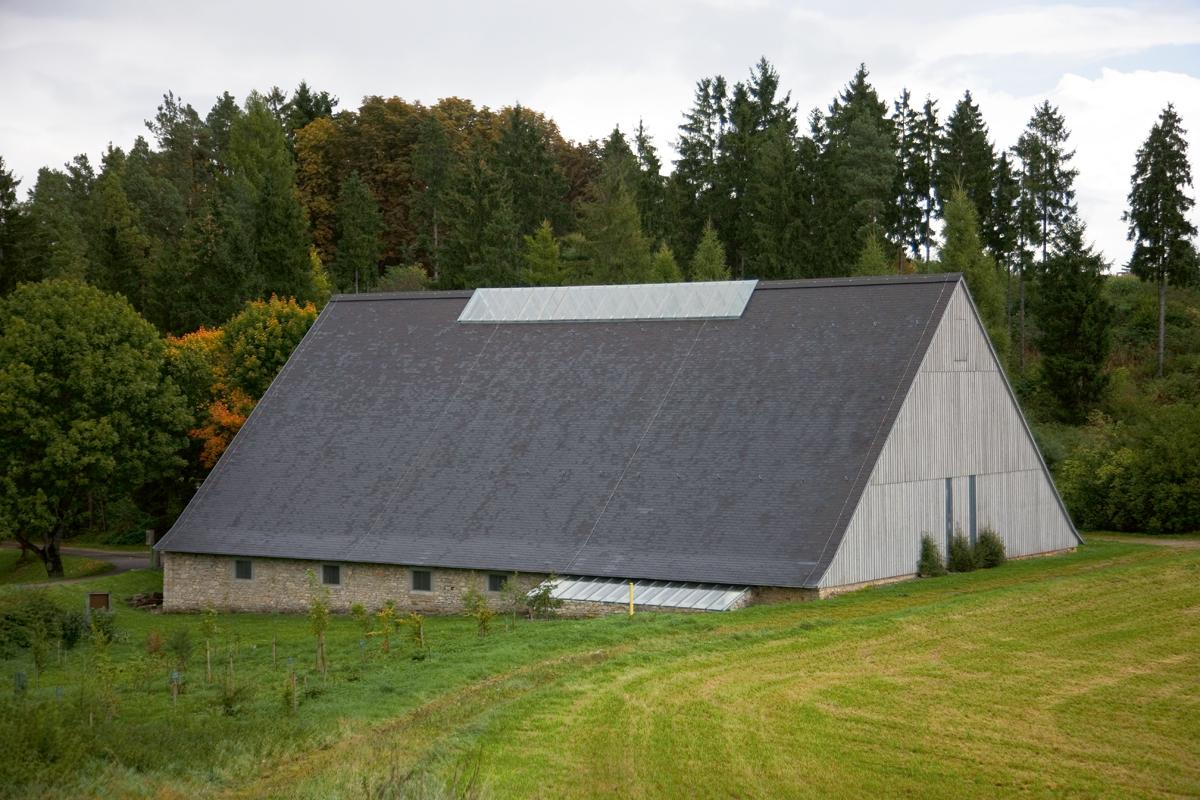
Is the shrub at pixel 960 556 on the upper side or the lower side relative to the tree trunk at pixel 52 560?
upper

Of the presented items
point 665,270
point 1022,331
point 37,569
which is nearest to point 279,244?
point 665,270

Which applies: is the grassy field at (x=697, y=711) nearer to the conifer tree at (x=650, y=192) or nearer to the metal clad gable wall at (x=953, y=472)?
the metal clad gable wall at (x=953, y=472)

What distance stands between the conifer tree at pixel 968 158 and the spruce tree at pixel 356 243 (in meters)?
35.0

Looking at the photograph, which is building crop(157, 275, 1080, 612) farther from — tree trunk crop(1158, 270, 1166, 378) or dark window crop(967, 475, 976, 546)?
tree trunk crop(1158, 270, 1166, 378)

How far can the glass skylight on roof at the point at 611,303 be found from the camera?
41812 mm

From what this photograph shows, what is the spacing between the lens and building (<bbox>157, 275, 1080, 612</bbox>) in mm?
34344

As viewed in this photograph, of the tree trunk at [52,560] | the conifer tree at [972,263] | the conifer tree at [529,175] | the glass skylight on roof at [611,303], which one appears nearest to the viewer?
the glass skylight on roof at [611,303]

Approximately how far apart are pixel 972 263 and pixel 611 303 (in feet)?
67.9

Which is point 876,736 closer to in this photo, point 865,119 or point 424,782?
point 424,782

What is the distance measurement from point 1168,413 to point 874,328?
14211mm

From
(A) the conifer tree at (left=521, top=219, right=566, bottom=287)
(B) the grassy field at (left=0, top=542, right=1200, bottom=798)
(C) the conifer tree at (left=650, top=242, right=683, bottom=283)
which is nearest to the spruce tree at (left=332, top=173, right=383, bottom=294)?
(A) the conifer tree at (left=521, top=219, right=566, bottom=287)

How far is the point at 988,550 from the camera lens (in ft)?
122

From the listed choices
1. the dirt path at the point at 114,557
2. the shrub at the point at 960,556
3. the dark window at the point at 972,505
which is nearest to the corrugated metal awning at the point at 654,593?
the shrub at the point at 960,556

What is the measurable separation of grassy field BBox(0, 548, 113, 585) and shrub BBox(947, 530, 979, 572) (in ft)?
96.1
